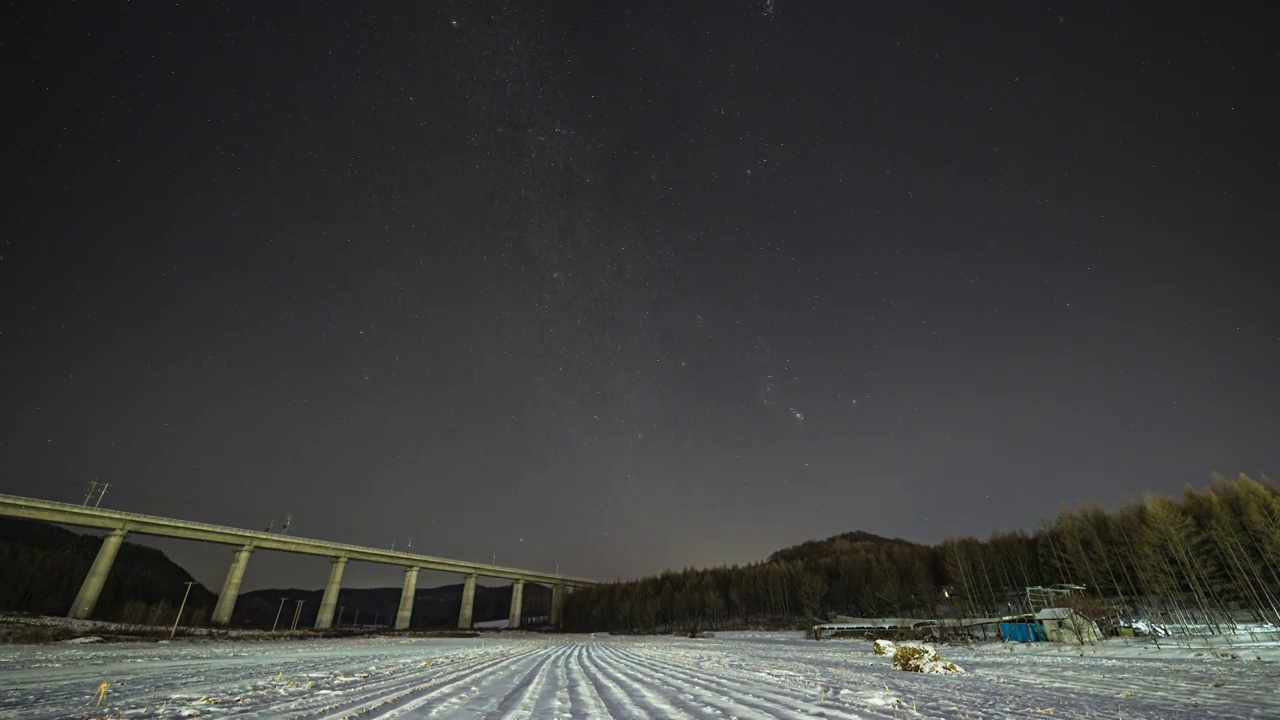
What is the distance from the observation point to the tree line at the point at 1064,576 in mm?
45156

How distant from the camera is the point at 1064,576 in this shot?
6256 centimetres

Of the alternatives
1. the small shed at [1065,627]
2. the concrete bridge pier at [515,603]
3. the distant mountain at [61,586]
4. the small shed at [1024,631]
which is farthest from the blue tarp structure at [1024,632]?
the concrete bridge pier at [515,603]

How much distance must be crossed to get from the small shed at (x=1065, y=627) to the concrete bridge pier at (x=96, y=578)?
335 feet

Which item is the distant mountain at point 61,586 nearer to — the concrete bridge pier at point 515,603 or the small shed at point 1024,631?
the concrete bridge pier at point 515,603

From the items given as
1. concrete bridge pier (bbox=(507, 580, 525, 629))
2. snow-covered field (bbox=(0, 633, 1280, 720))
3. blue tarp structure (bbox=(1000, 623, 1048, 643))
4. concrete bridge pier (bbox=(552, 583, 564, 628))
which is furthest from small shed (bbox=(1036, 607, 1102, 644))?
concrete bridge pier (bbox=(552, 583, 564, 628))

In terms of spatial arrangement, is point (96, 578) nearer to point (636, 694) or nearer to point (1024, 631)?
point (636, 694)

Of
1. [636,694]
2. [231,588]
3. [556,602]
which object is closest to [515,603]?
[556,602]

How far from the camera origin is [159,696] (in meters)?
9.80

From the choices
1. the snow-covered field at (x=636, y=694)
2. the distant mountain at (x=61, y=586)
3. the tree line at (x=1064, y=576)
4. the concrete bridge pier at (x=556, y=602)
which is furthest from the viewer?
the concrete bridge pier at (x=556, y=602)

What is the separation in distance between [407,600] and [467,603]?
17475mm

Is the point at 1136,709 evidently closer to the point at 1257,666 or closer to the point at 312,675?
the point at 1257,666

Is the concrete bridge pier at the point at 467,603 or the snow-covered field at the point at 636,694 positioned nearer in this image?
the snow-covered field at the point at 636,694

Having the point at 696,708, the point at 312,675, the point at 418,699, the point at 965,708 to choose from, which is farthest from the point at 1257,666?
the point at 312,675

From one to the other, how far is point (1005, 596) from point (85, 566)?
564 feet
